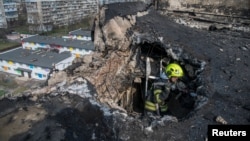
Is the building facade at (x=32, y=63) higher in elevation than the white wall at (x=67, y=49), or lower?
lower

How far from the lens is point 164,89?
4.59 metres

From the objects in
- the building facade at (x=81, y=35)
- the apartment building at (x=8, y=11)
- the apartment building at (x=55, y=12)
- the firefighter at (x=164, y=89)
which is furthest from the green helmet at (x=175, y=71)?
the apartment building at (x=8, y=11)

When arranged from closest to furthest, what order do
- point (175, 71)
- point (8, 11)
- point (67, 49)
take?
point (175, 71), point (67, 49), point (8, 11)

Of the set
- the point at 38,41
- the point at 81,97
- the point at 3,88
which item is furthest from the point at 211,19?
the point at 38,41

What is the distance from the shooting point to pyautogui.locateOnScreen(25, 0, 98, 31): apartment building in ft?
106

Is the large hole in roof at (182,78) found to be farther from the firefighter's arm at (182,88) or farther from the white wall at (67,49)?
the white wall at (67,49)

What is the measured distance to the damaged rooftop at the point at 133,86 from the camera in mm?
3086

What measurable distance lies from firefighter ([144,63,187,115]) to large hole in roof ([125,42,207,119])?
167mm

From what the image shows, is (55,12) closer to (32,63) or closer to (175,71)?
(32,63)

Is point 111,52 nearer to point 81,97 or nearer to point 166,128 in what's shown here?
point 81,97

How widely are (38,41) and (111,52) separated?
24.7 metres

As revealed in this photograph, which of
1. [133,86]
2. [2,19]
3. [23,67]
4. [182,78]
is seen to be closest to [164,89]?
[182,78]

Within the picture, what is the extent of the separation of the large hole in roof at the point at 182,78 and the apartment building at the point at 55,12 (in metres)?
29.2

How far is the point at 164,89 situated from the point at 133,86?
1.50 meters
